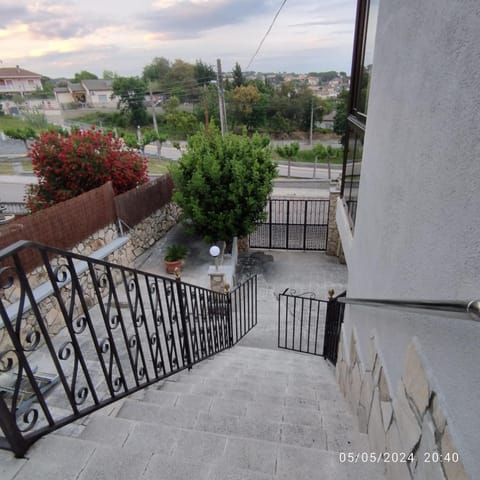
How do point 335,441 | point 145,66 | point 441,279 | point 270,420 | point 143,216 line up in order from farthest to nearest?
point 145,66
point 143,216
point 270,420
point 335,441
point 441,279

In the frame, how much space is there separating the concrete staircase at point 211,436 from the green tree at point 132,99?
1428 inches

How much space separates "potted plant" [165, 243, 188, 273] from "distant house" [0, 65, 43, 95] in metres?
50.7

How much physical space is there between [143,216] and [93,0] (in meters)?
4.63

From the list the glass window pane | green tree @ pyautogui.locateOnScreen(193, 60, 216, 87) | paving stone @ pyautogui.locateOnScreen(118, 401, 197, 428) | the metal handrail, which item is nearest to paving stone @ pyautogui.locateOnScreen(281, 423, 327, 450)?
paving stone @ pyautogui.locateOnScreen(118, 401, 197, 428)

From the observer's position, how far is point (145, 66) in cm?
4541

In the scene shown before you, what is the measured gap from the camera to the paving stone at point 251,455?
5.11ft

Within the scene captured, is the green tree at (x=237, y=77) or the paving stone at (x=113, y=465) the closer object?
the paving stone at (x=113, y=465)

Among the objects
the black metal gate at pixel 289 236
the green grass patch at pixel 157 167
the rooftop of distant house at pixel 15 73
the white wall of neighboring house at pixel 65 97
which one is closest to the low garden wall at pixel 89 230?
the black metal gate at pixel 289 236

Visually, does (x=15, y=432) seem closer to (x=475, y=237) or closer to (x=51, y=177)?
(x=475, y=237)

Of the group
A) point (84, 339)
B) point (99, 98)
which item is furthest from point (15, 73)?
point (84, 339)

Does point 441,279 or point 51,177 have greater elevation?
point 441,279

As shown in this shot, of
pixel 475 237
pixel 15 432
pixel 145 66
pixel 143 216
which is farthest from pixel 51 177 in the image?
pixel 145 66

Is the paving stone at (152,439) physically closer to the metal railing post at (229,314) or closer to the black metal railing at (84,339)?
the black metal railing at (84,339)

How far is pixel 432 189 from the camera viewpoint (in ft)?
4.28
